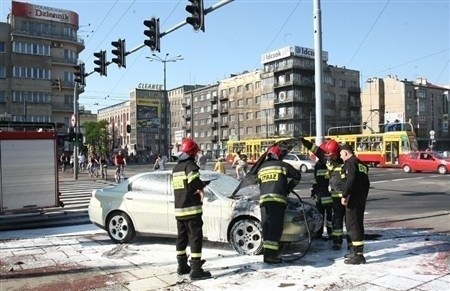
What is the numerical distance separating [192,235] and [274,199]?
1.35 meters

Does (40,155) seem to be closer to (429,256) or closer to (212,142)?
(429,256)

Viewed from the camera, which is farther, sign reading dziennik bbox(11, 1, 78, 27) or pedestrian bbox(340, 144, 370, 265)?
sign reading dziennik bbox(11, 1, 78, 27)

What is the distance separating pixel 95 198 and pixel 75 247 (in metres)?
1.03

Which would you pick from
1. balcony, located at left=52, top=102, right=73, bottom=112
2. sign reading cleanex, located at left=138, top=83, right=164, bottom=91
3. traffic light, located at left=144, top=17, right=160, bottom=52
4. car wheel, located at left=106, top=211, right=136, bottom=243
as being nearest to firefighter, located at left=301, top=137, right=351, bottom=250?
car wheel, located at left=106, top=211, right=136, bottom=243

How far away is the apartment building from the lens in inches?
4070

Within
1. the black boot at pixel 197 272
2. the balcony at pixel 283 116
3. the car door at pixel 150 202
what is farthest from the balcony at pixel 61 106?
the black boot at pixel 197 272

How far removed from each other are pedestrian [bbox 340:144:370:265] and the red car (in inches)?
1072

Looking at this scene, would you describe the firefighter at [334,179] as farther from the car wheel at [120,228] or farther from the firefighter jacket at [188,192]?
the car wheel at [120,228]

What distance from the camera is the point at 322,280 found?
621 cm

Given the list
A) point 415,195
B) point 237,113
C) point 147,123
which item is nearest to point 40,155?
point 415,195

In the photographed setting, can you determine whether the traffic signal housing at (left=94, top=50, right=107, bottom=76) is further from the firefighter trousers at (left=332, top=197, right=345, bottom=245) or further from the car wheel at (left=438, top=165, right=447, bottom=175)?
the car wheel at (left=438, top=165, right=447, bottom=175)

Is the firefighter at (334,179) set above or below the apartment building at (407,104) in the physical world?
below

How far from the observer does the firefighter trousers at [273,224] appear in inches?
279

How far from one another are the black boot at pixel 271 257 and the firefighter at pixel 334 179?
4.77 feet
